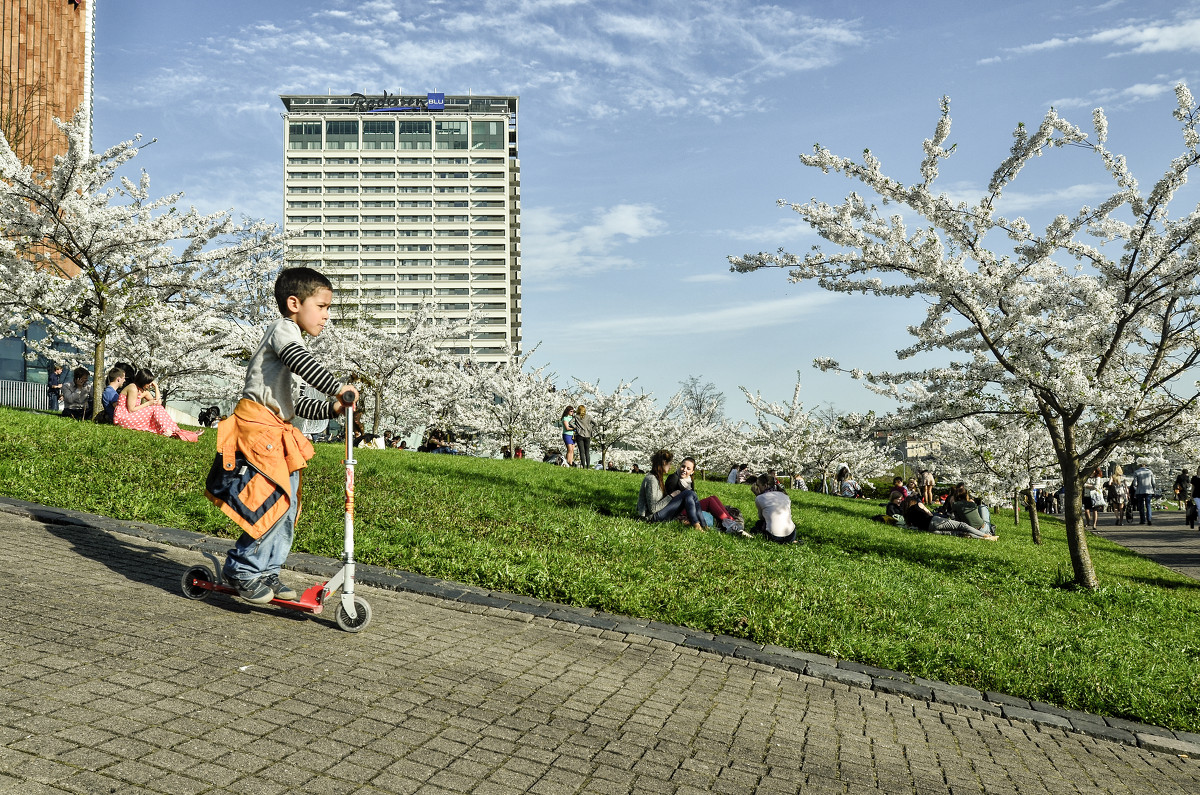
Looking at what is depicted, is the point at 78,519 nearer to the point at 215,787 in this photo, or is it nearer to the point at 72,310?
the point at 215,787

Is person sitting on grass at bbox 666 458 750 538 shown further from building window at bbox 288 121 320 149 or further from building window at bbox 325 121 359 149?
building window at bbox 288 121 320 149

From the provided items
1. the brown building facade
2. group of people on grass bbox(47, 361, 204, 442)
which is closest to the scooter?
group of people on grass bbox(47, 361, 204, 442)

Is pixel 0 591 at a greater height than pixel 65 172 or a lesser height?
lesser

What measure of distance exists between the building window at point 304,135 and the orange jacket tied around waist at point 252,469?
166098 mm

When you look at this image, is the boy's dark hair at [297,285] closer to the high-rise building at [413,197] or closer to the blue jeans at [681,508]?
the blue jeans at [681,508]

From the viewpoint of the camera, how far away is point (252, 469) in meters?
5.01

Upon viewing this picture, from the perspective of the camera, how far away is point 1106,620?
9008 millimetres

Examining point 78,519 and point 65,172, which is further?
point 65,172

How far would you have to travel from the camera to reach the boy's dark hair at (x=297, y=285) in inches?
201

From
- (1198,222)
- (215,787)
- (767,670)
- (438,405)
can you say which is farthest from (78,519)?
(438,405)

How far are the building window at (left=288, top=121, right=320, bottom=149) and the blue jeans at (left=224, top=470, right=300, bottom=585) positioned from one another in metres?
166

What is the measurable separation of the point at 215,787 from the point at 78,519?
508 centimetres

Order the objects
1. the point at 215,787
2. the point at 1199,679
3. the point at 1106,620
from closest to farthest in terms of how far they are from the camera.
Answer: the point at 215,787, the point at 1199,679, the point at 1106,620

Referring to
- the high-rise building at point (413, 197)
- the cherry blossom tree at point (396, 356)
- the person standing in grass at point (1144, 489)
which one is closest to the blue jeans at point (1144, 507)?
the person standing in grass at point (1144, 489)
